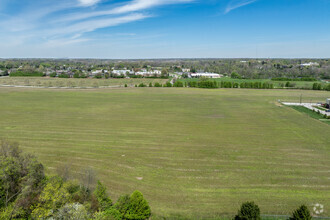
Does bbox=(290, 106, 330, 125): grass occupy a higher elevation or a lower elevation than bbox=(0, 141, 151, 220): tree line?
lower

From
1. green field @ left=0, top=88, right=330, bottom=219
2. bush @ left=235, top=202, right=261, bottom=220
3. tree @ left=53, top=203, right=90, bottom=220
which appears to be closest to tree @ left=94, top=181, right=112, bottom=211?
tree @ left=53, top=203, right=90, bottom=220

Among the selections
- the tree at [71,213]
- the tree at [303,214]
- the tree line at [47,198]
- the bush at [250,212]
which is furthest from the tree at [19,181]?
the tree at [303,214]

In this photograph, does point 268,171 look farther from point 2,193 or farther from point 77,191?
point 2,193

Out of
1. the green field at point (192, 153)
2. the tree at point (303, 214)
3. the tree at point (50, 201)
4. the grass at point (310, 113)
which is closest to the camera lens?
the tree at point (50, 201)

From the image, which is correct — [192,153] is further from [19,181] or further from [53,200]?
[19,181]

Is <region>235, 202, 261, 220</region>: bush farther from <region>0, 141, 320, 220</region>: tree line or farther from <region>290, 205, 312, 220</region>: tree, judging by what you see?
<region>290, 205, 312, 220</region>: tree

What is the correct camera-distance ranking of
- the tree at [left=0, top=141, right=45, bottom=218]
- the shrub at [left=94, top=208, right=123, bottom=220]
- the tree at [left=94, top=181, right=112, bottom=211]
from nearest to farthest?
the tree at [left=0, top=141, right=45, bottom=218] < the shrub at [left=94, top=208, right=123, bottom=220] < the tree at [left=94, top=181, right=112, bottom=211]

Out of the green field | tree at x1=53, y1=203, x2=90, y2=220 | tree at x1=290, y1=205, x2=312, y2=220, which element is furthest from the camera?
the green field

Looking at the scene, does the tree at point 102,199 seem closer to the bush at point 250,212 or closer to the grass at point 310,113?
the bush at point 250,212
